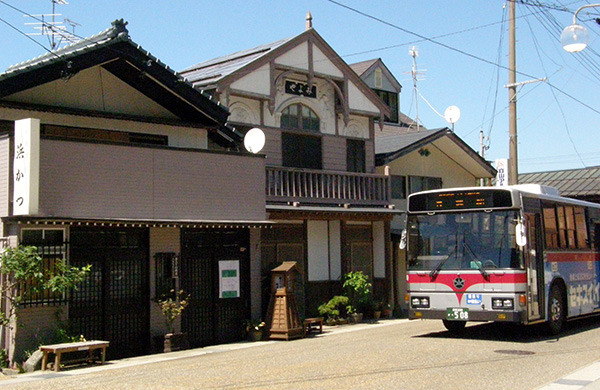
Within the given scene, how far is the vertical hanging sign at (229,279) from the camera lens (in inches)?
699

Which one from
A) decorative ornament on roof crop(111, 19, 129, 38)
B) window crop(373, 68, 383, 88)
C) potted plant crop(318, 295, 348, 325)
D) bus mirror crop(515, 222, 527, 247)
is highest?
window crop(373, 68, 383, 88)

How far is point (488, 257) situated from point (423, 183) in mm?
13352

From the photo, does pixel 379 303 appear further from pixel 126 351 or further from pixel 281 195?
pixel 126 351

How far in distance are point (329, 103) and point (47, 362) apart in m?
13.0

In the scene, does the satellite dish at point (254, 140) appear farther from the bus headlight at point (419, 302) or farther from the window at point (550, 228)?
the window at point (550, 228)

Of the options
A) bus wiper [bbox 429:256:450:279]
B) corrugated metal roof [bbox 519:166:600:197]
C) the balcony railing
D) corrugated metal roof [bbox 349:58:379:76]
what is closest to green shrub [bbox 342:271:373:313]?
the balcony railing

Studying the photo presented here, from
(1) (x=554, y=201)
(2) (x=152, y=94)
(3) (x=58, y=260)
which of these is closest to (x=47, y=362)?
(3) (x=58, y=260)

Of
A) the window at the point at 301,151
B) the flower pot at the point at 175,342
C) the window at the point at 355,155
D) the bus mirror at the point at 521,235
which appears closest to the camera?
the bus mirror at the point at 521,235

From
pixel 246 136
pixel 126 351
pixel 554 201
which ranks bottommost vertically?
pixel 126 351

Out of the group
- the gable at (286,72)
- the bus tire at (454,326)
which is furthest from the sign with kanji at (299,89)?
the bus tire at (454,326)

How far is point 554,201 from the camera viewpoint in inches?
658

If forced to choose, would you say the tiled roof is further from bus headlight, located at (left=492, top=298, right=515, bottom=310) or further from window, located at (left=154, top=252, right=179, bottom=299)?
bus headlight, located at (left=492, top=298, right=515, bottom=310)

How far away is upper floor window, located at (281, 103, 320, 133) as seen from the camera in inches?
877

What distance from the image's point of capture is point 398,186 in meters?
26.9
